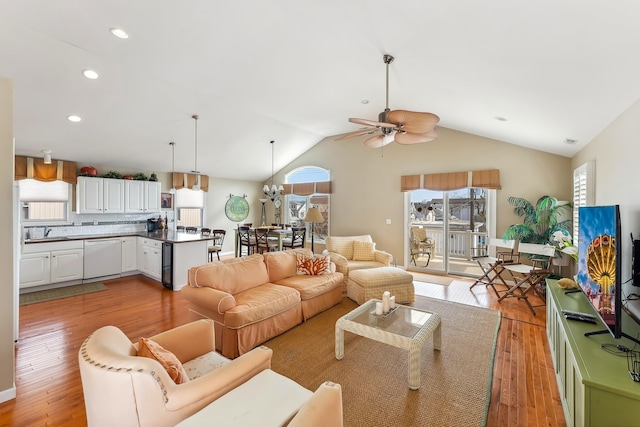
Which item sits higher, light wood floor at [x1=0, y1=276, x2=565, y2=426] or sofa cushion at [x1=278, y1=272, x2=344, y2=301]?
sofa cushion at [x1=278, y1=272, x2=344, y2=301]

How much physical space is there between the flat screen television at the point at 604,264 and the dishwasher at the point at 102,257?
23.0ft

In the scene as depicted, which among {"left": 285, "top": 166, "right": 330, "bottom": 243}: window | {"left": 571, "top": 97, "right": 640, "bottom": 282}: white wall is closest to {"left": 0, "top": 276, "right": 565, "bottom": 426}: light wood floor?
{"left": 571, "top": 97, "right": 640, "bottom": 282}: white wall

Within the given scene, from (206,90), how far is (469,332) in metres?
4.86

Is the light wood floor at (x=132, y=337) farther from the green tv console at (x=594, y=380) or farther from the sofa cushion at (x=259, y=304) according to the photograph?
the sofa cushion at (x=259, y=304)

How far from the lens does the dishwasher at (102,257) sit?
5.23 m

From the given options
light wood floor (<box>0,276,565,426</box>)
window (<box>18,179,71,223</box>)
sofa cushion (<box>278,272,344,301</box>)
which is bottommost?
light wood floor (<box>0,276,565,426</box>)

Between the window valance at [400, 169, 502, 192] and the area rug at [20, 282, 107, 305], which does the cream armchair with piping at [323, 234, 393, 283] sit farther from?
the area rug at [20, 282, 107, 305]

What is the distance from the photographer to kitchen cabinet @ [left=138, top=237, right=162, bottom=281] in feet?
17.5

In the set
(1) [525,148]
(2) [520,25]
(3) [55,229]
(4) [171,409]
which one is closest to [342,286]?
(4) [171,409]

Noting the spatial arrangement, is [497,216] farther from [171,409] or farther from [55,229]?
[55,229]

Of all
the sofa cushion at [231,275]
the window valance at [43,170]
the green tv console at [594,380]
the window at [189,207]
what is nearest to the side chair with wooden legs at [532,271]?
the green tv console at [594,380]

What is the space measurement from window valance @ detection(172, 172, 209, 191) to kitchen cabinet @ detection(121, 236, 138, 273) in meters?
1.76

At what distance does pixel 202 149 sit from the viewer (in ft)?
20.8

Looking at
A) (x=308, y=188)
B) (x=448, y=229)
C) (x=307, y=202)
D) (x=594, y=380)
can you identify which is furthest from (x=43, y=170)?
(x=448, y=229)
